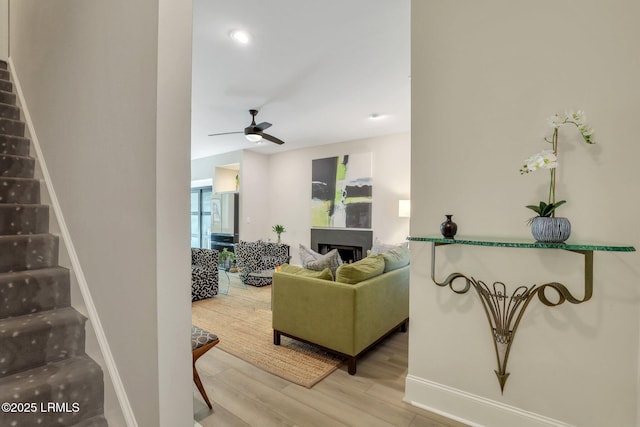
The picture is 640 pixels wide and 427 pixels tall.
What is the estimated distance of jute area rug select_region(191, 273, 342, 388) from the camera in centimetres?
240

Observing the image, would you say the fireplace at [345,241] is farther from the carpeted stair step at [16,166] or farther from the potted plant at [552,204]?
the carpeted stair step at [16,166]

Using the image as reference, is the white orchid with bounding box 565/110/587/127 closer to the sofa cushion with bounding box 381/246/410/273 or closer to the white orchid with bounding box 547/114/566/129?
the white orchid with bounding box 547/114/566/129

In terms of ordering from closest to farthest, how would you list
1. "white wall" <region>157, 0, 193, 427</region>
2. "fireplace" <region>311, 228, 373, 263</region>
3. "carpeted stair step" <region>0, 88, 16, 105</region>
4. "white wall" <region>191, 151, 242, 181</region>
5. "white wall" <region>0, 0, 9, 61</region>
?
"white wall" <region>157, 0, 193, 427</region>
"carpeted stair step" <region>0, 88, 16, 105</region>
"white wall" <region>0, 0, 9, 61</region>
"fireplace" <region>311, 228, 373, 263</region>
"white wall" <region>191, 151, 242, 181</region>

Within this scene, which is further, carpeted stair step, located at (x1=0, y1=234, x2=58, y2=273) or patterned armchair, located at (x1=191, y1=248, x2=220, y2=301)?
patterned armchair, located at (x1=191, y1=248, x2=220, y2=301)

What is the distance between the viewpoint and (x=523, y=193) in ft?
5.41

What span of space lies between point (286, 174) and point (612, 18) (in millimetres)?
6047

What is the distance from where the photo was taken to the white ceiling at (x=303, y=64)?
7.50 feet

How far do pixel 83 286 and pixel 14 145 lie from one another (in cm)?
139

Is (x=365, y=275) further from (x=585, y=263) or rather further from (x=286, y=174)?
(x=286, y=174)

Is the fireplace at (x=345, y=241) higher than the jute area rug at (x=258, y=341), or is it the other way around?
the fireplace at (x=345, y=241)

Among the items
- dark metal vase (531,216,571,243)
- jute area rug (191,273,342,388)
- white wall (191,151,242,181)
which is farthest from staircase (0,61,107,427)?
white wall (191,151,242,181)

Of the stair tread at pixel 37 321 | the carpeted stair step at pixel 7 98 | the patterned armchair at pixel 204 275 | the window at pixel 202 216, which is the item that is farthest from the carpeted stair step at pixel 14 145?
the window at pixel 202 216

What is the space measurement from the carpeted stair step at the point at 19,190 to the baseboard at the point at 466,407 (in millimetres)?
2754

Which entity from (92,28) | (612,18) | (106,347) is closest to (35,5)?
(92,28)
